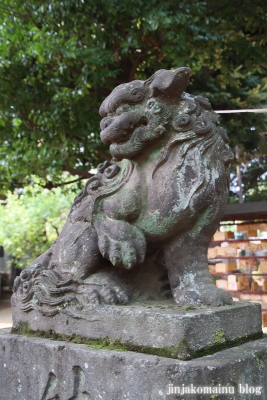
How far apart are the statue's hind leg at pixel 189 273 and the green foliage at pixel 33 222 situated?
1012 cm

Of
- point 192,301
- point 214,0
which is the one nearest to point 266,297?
point 214,0

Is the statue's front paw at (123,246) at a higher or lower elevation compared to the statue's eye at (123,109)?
lower

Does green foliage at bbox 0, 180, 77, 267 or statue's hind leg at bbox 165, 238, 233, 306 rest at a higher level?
green foliage at bbox 0, 180, 77, 267

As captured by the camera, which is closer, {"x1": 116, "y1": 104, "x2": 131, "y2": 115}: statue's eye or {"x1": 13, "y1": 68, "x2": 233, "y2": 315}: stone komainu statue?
{"x1": 13, "y1": 68, "x2": 233, "y2": 315}: stone komainu statue

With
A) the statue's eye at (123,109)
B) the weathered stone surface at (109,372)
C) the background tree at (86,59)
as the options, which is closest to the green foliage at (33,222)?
the background tree at (86,59)

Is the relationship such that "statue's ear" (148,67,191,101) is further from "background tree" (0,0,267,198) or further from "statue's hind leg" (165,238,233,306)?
"background tree" (0,0,267,198)

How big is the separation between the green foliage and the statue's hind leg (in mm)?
10120

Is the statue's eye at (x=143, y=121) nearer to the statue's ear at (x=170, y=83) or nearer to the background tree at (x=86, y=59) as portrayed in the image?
the statue's ear at (x=170, y=83)

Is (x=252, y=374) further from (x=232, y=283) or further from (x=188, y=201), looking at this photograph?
(x=232, y=283)

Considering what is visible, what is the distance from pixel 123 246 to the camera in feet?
7.05

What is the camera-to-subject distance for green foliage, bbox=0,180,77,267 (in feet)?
41.0

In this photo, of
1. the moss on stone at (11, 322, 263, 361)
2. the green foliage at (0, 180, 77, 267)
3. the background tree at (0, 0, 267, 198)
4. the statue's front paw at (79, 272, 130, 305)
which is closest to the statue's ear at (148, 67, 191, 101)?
the statue's front paw at (79, 272, 130, 305)

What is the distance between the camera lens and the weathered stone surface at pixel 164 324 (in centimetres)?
184

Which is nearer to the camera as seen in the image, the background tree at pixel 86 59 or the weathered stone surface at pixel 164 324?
the weathered stone surface at pixel 164 324
